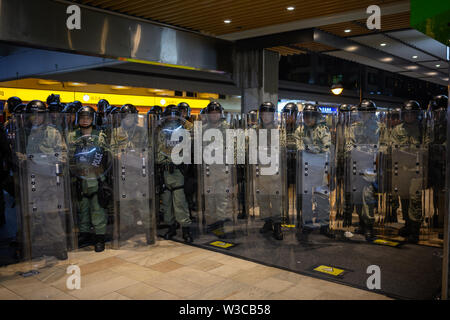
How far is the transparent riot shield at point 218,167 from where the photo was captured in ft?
17.6

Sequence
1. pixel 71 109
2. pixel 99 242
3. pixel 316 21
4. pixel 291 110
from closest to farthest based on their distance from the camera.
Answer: pixel 99 242
pixel 291 110
pixel 71 109
pixel 316 21

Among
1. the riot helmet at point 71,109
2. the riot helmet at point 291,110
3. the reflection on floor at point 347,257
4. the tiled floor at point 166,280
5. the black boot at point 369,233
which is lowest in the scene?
the tiled floor at point 166,280

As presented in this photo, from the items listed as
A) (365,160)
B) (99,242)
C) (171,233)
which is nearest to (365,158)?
(365,160)

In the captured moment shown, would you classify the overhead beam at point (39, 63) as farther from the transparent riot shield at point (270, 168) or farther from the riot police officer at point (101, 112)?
the transparent riot shield at point (270, 168)

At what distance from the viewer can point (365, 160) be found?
5.33 meters

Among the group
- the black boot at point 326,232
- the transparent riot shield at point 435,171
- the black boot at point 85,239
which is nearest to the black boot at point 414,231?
the transparent riot shield at point 435,171

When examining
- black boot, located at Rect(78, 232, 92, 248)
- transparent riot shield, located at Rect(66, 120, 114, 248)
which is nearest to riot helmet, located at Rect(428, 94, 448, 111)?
transparent riot shield, located at Rect(66, 120, 114, 248)

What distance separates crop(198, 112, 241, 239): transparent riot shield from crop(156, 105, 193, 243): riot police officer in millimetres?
303

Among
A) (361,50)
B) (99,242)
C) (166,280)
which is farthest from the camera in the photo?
(361,50)

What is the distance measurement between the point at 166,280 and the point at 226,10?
403 cm

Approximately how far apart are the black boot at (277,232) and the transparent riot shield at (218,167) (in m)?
0.59

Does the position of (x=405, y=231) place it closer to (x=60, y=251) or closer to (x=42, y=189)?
(x=60, y=251)

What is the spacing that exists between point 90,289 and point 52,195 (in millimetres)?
1336

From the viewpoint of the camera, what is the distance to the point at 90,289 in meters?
3.68
